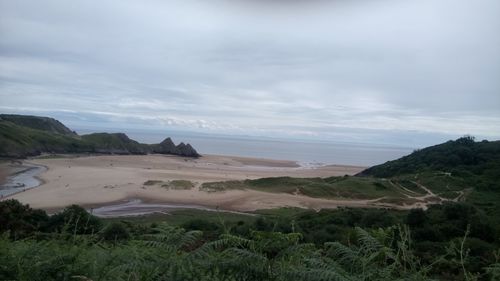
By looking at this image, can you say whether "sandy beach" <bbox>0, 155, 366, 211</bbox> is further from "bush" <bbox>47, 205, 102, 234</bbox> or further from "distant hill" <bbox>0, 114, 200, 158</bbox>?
"distant hill" <bbox>0, 114, 200, 158</bbox>

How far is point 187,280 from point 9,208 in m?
18.2

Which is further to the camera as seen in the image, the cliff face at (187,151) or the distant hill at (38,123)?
the distant hill at (38,123)

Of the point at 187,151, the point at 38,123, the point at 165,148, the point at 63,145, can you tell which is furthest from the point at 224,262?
the point at 38,123

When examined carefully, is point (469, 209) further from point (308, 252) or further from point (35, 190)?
point (35, 190)

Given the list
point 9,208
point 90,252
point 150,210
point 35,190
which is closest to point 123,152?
point 35,190

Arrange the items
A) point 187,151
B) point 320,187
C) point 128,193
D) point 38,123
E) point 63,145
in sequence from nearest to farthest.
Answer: point 128,193 < point 320,187 < point 63,145 < point 187,151 < point 38,123

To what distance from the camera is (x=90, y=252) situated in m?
3.82

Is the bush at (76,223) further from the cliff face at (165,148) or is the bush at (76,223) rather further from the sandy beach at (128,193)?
the cliff face at (165,148)

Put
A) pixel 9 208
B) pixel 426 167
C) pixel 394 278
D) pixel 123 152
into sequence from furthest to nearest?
1. pixel 123 152
2. pixel 426 167
3. pixel 9 208
4. pixel 394 278

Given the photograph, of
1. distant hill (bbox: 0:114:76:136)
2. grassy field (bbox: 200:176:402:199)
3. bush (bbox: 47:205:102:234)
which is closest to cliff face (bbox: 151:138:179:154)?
distant hill (bbox: 0:114:76:136)

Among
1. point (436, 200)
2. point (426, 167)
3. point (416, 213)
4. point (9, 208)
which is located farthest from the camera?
point (426, 167)

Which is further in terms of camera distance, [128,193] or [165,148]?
[165,148]

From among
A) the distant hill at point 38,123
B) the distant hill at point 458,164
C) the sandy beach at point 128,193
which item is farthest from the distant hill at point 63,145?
the distant hill at point 458,164

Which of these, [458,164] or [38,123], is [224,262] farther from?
[38,123]
